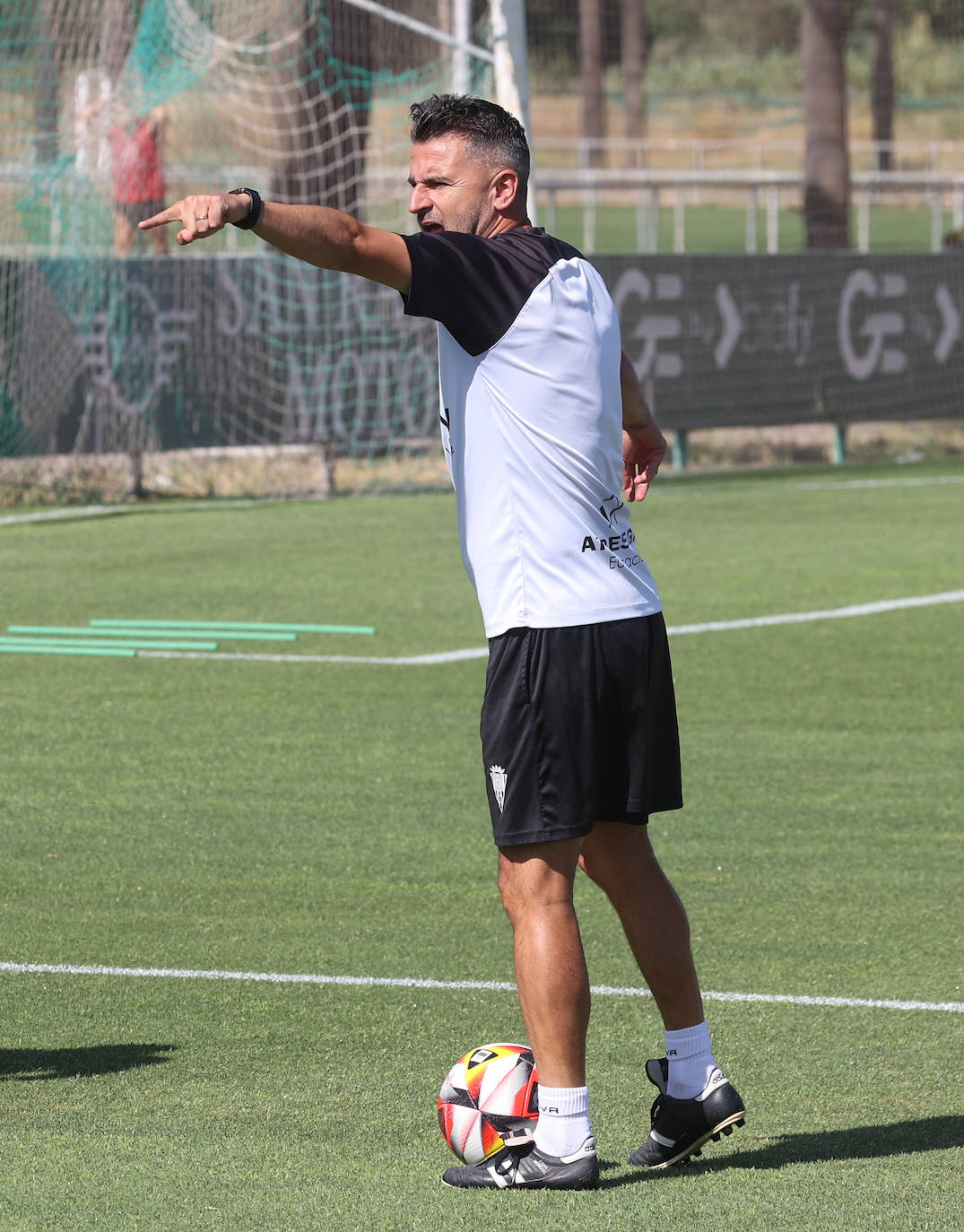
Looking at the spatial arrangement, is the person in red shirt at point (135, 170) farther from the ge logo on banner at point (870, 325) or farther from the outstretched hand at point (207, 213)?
the outstretched hand at point (207, 213)

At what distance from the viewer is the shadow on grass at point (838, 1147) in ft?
14.4

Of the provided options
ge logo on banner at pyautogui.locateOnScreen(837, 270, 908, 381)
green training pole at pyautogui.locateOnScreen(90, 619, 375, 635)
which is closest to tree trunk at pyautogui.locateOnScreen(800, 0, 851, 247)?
ge logo on banner at pyautogui.locateOnScreen(837, 270, 908, 381)

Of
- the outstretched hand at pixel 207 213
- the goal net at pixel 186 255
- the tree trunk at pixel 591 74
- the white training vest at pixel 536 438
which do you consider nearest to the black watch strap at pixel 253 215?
the outstretched hand at pixel 207 213

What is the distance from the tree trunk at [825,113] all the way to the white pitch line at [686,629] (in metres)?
21.7

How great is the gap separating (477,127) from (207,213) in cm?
69

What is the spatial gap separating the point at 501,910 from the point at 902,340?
21.1 metres

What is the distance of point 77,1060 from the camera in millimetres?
5129

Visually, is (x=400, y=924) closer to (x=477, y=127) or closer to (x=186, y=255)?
(x=477, y=127)

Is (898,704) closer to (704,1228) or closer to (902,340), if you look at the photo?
(704,1228)

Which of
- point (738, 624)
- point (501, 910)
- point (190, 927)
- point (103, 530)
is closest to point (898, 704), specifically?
point (738, 624)

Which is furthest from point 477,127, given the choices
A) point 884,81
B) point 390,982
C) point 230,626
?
point 884,81

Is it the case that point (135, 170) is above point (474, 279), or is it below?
above

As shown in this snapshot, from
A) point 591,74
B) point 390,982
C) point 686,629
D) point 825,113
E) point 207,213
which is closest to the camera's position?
point 207,213

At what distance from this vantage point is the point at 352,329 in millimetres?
21891
